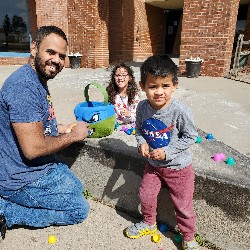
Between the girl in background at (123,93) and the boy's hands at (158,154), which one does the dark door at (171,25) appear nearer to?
the girl in background at (123,93)

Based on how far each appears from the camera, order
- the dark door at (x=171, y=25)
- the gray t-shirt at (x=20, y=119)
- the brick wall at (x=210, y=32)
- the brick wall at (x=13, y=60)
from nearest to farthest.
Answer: the gray t-shirt at (x=20, y=119) < the brick wall at (x=210, y=32) < the brick wall at (x=13, y=60) < the dark door at (x=171, y=25)

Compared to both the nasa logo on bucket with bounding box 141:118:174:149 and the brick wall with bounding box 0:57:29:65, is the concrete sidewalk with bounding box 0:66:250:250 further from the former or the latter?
the brick wall with bounding box 0:57:29:65

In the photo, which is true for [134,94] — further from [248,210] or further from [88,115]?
[248,210]

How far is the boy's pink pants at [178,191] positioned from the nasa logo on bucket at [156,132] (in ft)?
0.70

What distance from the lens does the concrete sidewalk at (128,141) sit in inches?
98.3

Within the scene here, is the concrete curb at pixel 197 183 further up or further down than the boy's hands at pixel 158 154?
further down

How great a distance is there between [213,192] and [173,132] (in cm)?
61

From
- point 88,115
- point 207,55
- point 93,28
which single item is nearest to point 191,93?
point 207,55

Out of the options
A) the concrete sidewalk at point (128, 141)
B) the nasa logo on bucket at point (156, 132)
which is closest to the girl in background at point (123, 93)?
the concrete sidewalk at point (128, 141)

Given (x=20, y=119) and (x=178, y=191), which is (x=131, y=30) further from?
(x=178, y=191)

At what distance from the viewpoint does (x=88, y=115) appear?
294cm

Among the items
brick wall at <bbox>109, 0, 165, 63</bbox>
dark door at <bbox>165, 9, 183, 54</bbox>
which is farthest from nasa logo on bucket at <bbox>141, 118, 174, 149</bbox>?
dark door at <bbox>165, 9, 183, 54</bbox>

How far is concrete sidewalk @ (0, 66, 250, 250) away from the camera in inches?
98.3

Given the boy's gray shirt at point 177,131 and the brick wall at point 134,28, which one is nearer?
the boy's gray shirt at point 177,131
